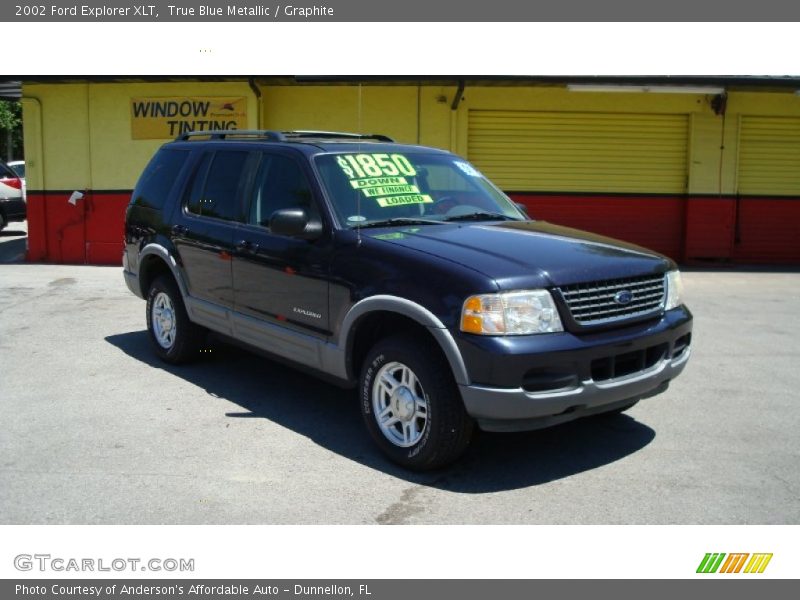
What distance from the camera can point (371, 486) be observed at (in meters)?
4.55

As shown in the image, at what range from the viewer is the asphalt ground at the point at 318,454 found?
424cm

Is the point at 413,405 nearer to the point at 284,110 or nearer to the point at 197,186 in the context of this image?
the point at 197,186

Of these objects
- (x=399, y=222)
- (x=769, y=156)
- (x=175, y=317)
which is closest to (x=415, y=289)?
(x=399, y=222)

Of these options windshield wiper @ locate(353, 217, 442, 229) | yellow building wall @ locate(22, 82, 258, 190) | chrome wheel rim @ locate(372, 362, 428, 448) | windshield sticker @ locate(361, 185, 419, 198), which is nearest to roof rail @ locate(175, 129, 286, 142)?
windshield sticker @ locate(361, 185, 419, 198)

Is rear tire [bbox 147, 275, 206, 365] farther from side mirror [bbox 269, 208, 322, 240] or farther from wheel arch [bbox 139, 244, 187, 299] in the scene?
side mirror [bbox 269, 208, 322, 240]

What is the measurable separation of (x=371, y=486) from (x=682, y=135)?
463 inches

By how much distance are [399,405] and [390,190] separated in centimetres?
157

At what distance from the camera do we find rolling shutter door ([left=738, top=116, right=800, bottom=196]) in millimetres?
14453

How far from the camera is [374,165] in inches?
223

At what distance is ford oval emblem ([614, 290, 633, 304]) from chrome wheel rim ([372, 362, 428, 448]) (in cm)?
122

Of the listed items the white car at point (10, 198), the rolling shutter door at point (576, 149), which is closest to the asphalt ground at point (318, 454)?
the rolling shutter door at point (576, 149)

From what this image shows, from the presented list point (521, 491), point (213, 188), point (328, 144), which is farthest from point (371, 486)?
point (213, 188)

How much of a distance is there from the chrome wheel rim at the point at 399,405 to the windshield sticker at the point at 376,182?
1.35 metres

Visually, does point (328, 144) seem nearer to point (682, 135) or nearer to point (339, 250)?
point (339, 250)
